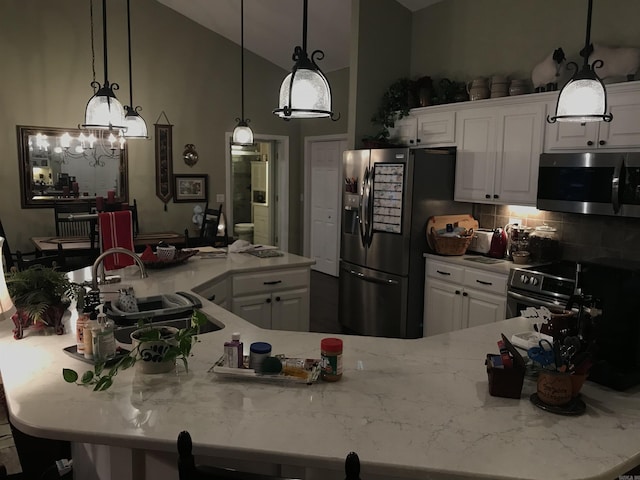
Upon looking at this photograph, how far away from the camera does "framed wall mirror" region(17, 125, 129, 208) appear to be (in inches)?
235

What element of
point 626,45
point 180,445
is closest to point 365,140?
point 626,45

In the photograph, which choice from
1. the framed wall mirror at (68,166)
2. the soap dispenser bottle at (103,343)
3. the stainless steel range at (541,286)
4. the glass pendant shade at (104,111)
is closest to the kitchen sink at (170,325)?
the soap dispenser bottle at (103,343)

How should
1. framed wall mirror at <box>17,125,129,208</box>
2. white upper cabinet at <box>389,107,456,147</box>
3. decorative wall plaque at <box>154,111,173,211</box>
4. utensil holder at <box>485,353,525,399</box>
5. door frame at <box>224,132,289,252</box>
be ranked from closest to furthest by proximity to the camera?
1. utensil holder at <box>485,353,525,399</box>
2. white upper cabinet at <box>389,107,456,147</box>
3. framed wall mirror at <box>17,125,129,208</box>
4. decorative wall plaque at <box>154,111,173,211</box>
5. door frame at <box>224,132,289,252</box>

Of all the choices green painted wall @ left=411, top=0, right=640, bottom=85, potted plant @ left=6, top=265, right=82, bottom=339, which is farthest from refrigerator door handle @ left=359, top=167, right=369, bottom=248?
potted plant @ left=6, top=265, right=82, bottom=339

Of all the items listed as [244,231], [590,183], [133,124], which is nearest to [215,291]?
[133,124]

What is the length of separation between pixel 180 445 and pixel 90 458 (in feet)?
2.74

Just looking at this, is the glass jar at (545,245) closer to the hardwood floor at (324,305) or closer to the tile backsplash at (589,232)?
the tile backsplash at (589,232)

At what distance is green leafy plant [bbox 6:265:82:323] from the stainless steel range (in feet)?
9.08

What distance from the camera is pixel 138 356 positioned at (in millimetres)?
1771

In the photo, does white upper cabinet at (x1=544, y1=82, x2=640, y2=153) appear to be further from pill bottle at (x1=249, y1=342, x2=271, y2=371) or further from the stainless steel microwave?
pill bottle at (x1=249, y1=342, x2=271, y2=371)

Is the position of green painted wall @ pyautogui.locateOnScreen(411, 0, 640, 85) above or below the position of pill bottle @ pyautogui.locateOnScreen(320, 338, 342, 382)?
above

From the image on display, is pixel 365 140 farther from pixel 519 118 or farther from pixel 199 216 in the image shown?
pixel 199 216

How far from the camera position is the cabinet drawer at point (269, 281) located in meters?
3.61

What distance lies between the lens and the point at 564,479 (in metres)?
1.22
